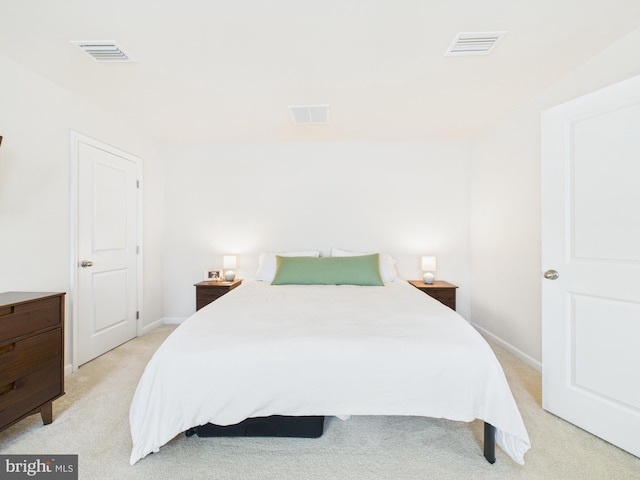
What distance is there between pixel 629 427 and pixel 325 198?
314 centimetres

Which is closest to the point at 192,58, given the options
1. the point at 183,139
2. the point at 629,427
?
the point at 183,139

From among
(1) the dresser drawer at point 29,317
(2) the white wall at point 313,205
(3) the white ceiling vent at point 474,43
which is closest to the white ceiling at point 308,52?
(3) the white ceiling vent at point 474,43

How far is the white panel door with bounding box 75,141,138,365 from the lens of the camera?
2.52 metres

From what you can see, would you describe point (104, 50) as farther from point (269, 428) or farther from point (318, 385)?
point (269, 428)

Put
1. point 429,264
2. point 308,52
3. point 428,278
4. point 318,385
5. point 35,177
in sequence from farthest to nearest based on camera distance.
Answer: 1. point 429,264
2. point 428,278
3. point 35,177
4. point 308,52
5. point 318,385

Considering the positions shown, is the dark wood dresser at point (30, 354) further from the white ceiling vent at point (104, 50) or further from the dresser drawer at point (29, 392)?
the white ceiling vent at point (104, 50)

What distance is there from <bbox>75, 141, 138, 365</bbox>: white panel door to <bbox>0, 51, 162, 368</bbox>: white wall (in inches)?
6.0

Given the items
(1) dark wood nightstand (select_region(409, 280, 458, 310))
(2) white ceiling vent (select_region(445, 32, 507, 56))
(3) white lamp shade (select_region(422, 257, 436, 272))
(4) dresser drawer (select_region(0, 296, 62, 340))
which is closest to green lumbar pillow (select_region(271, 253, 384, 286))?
(1) dark wood nightstand (select_region(409, 280, 458, 310))

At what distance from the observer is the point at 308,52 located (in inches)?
73.8

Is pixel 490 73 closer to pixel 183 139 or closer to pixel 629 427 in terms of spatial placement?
pixel 629 427

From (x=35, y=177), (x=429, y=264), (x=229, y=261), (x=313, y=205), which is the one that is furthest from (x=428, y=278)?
(x=35, y=177)

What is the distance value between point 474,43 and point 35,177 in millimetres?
3325

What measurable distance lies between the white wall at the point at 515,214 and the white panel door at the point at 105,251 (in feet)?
13.5

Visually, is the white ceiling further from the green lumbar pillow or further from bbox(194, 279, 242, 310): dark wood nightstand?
bbox(194, 279, 242, 310): dark wood nightstand
